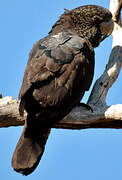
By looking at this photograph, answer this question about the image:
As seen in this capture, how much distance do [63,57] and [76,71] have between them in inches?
7.0

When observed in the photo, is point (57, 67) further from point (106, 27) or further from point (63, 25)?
point (106, 27)

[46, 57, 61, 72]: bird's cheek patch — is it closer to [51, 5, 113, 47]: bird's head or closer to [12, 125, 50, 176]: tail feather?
[12, 125, 50, 176]: tail feather

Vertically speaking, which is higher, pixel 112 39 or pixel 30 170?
pixel 112 39

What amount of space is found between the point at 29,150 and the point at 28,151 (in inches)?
0.5

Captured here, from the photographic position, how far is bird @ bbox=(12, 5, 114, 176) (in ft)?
11.2

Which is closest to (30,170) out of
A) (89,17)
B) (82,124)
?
(82,124)

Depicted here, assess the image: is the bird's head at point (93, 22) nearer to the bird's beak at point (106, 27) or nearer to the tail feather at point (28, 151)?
the bird's beak at point (106, 27)

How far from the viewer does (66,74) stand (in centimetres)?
355

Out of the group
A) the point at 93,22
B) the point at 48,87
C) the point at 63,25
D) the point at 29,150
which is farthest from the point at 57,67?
the point at 93,22

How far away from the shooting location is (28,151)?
348cm

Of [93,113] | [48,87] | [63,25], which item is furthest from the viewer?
[63,25]

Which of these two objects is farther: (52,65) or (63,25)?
(63,25)

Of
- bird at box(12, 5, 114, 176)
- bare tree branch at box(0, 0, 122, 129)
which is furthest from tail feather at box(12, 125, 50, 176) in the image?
bare tree branch at box(0, 0, 122, 129)

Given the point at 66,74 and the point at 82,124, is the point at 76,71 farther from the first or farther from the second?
the point at 82,124
